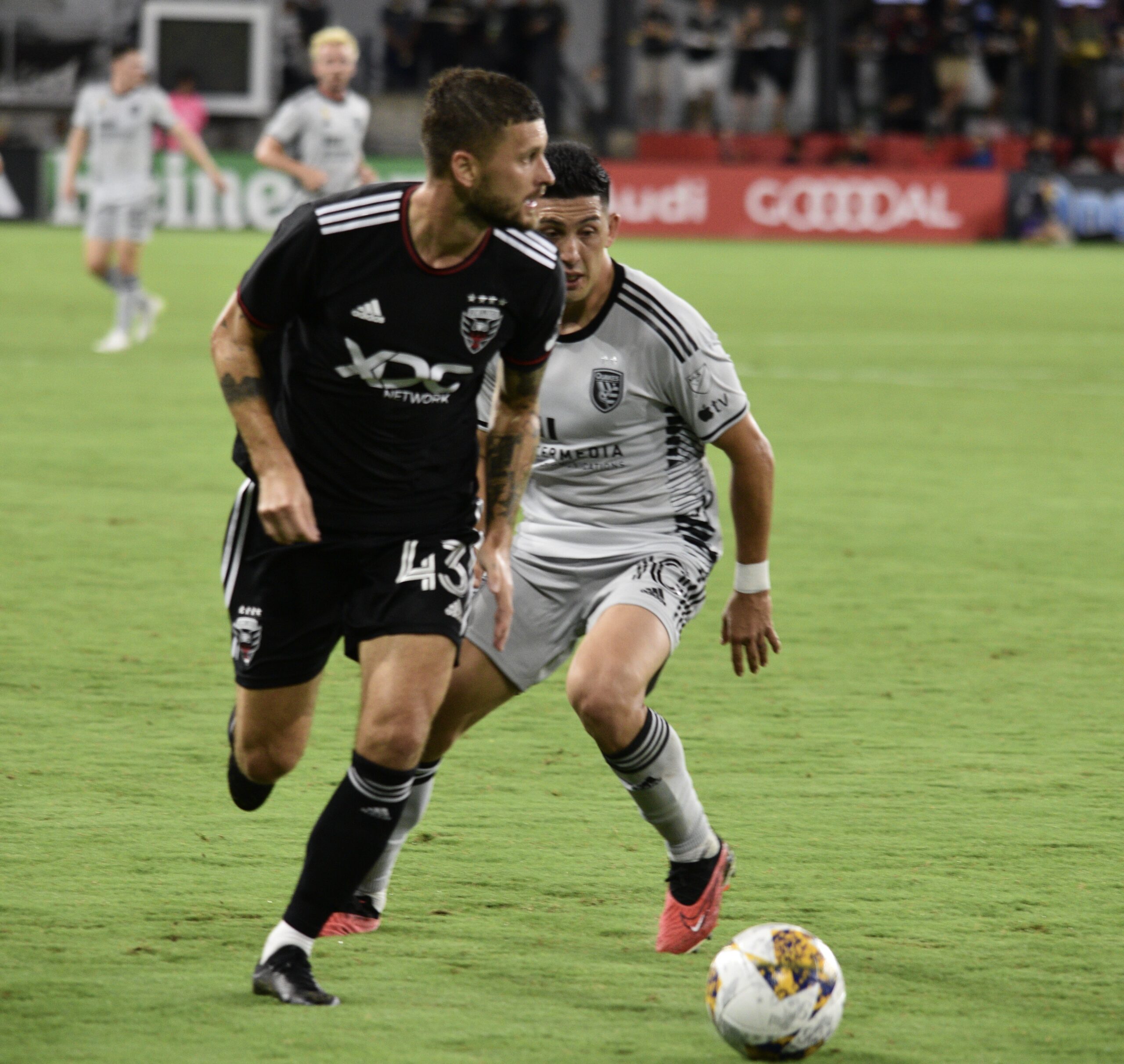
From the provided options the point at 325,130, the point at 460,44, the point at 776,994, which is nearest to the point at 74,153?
the point at 325,130

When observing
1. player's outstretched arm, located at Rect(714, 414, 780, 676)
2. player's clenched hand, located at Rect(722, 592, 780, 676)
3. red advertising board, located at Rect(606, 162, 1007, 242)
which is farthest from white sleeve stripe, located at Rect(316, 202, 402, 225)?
red advertising board, located at Rect(606, 162, 1007, 242)

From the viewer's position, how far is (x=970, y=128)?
35000mm

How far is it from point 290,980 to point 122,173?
44.1 ft

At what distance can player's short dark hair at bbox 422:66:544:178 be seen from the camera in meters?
3.83

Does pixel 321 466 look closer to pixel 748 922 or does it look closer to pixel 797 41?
pixel 748 922

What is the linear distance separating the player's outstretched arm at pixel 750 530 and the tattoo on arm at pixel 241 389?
112cm

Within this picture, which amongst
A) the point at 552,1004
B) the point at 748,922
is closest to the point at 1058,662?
the point at 748,922

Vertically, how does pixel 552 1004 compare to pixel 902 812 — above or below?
above

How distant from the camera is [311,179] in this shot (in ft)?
48.4

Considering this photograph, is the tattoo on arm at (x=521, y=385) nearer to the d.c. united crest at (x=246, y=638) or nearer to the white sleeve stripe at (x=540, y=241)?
the white sleeve stripe at (x=540, y=241)

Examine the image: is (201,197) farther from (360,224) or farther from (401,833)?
(360,224)

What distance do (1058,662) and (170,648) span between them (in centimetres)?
315

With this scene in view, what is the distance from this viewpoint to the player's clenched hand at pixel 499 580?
427cm

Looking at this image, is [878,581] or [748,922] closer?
[748,922]
